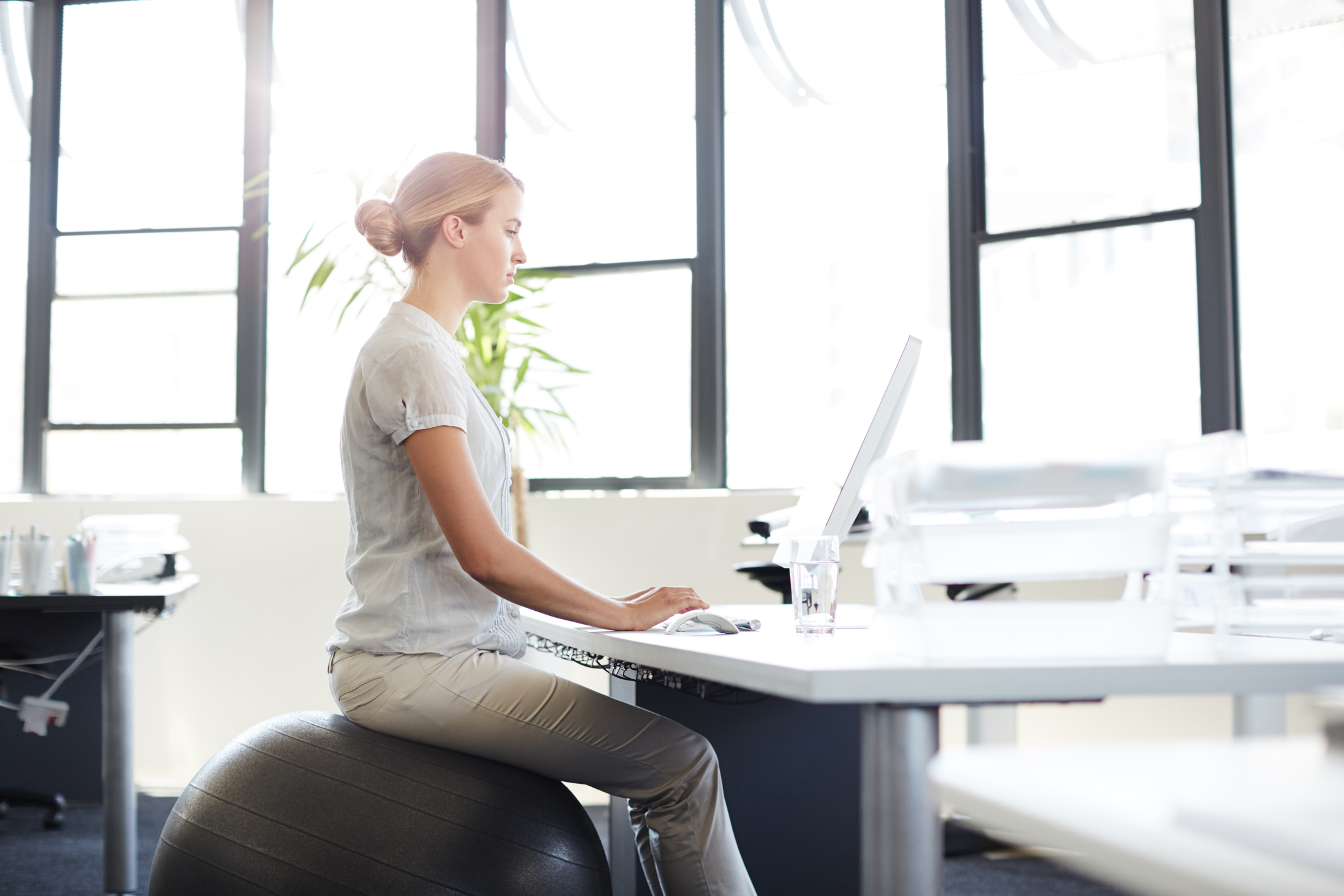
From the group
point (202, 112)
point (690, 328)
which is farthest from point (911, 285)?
point (202, 112)

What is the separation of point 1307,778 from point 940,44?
3855 mm

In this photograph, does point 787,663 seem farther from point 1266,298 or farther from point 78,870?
point 1266,298

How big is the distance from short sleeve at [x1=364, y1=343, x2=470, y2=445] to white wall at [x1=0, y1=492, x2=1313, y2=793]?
7.45 ft

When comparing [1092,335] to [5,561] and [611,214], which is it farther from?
[5,561]

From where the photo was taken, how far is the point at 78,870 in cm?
282

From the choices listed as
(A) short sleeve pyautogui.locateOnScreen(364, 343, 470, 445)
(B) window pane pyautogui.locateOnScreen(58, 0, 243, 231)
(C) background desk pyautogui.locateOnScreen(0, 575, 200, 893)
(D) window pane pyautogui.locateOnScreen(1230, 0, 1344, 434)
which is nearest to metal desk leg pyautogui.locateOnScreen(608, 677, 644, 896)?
(A) short sleeve pyautogui.locateOnScreen(364, 343, 470, 445)

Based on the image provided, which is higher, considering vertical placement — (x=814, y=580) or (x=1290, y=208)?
(x=1290, y=208)

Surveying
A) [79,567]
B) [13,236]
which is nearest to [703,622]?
[79,567]

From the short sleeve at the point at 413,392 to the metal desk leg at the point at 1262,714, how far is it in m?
0.99

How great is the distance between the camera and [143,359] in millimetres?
4246

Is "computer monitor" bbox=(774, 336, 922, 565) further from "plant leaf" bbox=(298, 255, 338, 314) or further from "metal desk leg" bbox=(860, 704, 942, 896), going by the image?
"plant leaf" bbox=(298, 255, 338, 314)

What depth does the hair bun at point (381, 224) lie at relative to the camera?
160cm

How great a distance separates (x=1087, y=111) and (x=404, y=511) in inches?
118

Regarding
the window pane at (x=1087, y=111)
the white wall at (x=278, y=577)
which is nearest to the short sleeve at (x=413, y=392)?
the white wall at (x=278, y=577)
